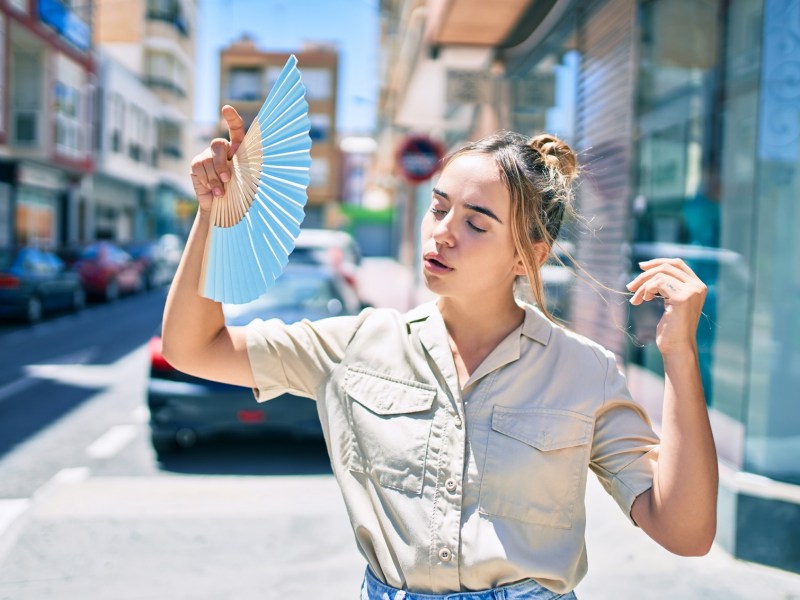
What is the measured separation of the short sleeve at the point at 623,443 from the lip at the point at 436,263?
1.17 feet

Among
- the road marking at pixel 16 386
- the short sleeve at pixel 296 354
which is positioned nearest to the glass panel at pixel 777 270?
the short sleeve at pixel 296 354

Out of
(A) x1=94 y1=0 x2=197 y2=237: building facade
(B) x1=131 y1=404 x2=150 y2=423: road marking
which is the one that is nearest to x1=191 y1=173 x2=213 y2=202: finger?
(B) x1=131 y1=404 x2=150 y2=423: road marking

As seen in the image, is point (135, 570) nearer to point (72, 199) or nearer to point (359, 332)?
point (359, 332)

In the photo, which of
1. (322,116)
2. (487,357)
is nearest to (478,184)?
(487,357)

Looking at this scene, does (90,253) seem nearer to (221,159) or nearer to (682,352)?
(221,159)

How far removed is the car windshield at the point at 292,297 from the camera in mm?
6035

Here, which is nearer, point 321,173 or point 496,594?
point 496,594

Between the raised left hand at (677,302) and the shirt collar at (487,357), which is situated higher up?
the raised left hand at (677,302)

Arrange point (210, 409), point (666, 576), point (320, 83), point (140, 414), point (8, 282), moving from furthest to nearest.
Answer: point (320, 83) < point (8, 282) < point (140, 414) < point (210, 409) < point (666, 576)

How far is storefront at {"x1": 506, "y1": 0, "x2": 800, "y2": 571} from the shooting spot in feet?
12.6

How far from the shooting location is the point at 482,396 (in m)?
1.49

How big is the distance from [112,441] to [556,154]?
5543 millimetres

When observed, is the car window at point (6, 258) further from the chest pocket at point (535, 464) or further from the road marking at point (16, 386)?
the chest pocket at point (535, 464)

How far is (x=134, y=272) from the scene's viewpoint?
69.9 feet
